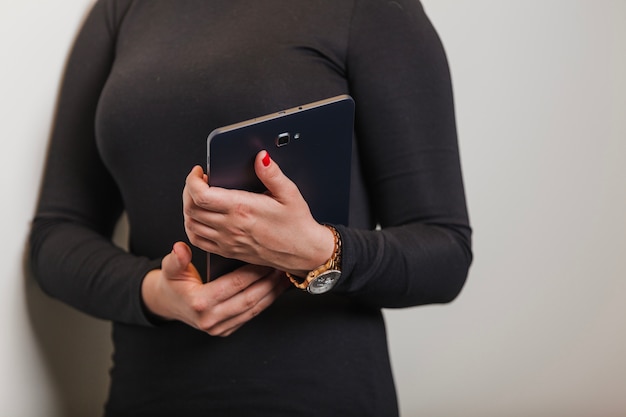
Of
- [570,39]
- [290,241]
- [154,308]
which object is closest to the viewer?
[290,241]

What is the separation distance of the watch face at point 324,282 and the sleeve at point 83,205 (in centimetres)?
22

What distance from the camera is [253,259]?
0.72m

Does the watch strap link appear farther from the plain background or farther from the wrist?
the plain background

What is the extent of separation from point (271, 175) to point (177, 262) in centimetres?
17

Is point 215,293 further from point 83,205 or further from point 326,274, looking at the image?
point 83,205

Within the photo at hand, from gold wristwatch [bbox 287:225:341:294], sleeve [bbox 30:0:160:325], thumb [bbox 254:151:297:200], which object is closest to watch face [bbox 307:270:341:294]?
gold wristwatch [bbox 287:225:341:294]

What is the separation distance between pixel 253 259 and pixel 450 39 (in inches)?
28.0

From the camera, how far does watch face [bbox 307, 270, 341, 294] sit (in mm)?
735

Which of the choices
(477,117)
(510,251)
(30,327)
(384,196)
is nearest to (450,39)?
(477,117)

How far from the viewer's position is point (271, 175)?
0.66 meters

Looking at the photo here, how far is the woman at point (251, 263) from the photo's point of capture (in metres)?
0.83

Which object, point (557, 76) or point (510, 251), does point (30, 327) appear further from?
point (557, 76)

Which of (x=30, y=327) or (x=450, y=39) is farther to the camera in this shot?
(x=450, y=39)

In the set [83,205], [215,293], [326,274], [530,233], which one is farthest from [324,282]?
[530,233]
